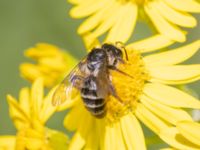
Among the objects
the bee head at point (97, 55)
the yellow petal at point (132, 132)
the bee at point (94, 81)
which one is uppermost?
the bee head at point (97, 55)

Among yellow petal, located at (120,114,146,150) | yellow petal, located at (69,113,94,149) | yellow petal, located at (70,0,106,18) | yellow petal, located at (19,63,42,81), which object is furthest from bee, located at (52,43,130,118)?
yellow petal, located at (19,63,42,81)

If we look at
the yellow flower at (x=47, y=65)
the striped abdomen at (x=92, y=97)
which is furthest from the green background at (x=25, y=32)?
the striped abdomen at (x=92, y=97)

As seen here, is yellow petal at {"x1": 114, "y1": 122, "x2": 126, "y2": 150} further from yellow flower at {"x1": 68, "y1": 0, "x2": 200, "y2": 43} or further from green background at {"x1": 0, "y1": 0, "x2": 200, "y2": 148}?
green background at {"x1": 0, "y1": 0, "x2": 200, "y2": 148}

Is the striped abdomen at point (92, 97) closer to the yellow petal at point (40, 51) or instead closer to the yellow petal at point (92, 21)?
the yellow petal at point (92, 21)

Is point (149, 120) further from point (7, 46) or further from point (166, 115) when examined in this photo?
point (7, 46)

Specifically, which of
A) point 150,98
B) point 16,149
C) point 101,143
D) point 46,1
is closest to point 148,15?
point 150,98

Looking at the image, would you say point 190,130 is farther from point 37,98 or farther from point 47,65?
point 47,65
